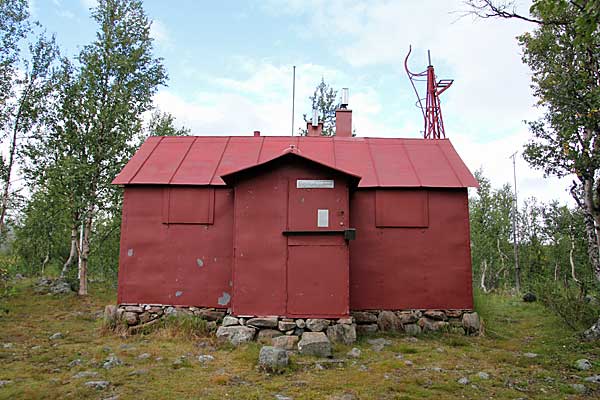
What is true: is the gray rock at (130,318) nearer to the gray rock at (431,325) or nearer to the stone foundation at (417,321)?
the stone foundation at (417,321)

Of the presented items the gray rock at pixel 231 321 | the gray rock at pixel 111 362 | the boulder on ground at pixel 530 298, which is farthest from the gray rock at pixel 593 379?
the boulder on ground at pixel 530 298

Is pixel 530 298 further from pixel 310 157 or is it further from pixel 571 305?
pixel 310 157

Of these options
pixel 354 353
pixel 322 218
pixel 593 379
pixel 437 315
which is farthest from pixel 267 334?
pixel 593 379

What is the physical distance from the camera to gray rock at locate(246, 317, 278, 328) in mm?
9383

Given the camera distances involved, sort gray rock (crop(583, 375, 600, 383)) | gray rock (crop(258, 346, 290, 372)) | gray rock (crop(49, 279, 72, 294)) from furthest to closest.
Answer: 1. gray rock (crop(49, 279, 72, 294))
2. gray rock (crop(258, 346, 290, 372))
3. gray rock (crop(583, 375, 600, 383))

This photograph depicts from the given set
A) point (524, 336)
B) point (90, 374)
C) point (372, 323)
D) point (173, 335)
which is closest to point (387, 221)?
point (372, 323)

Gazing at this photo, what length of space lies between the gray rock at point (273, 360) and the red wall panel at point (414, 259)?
343 centimetres

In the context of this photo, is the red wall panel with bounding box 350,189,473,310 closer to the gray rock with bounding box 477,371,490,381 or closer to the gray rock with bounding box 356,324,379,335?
the gray rock with bounding box 356,324,379,335

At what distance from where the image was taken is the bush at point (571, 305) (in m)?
10.1

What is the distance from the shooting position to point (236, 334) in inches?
364

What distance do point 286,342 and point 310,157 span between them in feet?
15.5

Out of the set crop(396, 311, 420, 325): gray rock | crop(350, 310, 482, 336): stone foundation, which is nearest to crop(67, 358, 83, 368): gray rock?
crop(350, 310, 482, 336): stone foundation

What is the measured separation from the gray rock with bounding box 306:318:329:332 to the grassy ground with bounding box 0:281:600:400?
624 mm

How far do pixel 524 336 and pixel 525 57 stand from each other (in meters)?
8.50
